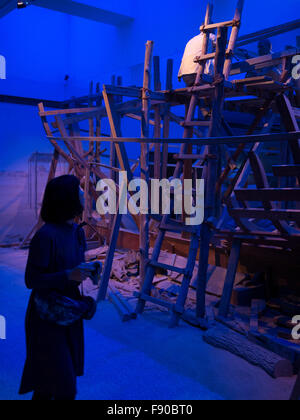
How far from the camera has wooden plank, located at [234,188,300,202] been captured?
147 inches

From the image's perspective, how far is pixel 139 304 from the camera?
546 cm

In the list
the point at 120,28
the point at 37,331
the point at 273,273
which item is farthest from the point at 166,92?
the point at 120,28

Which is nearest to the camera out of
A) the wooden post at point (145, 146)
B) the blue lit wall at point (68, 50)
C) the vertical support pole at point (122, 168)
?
the wooden post at point (145, 146)

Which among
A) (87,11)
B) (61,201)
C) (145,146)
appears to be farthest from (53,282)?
(87,11)

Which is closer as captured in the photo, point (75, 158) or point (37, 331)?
point (37, 331)

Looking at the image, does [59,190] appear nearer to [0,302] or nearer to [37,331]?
[37,331]

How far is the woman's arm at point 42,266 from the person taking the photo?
7.64ft

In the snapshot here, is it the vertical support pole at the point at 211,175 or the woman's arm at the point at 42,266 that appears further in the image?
the vertical support pole at the point at 211,175

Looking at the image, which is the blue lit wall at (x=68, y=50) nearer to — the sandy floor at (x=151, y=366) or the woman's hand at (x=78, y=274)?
the sandy floor at (x=151, y=366)

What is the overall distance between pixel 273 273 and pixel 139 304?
6.34 ft

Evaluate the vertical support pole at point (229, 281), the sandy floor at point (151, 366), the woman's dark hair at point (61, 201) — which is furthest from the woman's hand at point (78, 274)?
the vertical support pole at point (229, 281)

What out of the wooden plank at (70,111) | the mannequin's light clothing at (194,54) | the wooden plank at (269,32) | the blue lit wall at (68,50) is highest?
the blue lit wall at (68,50)

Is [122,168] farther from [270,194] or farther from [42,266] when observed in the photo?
[42,266]

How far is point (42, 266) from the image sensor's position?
234cm
